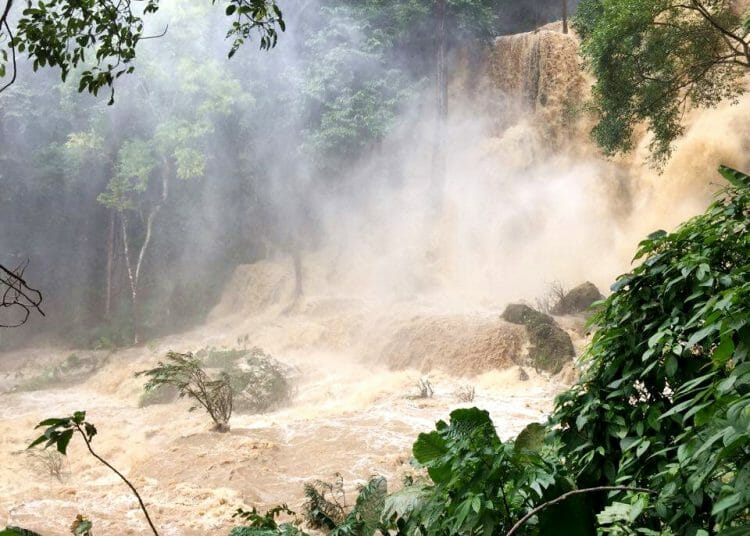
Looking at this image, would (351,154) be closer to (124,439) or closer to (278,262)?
(278,262)

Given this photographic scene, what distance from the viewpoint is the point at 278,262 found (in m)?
Result: 21.7

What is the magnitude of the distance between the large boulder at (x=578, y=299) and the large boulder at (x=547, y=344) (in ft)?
5.37

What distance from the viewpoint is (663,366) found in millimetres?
2104

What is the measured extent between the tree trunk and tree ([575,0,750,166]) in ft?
28.3

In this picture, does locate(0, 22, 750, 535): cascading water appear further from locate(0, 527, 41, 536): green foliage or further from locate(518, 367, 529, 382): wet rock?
locate(0, 527, 41, 536): green foliage

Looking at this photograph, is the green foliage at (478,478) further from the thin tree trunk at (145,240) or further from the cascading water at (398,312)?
the thin tree trunk at (145,240)

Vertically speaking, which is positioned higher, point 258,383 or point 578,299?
point 578,299

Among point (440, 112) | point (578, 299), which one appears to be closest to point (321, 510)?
point (578, 299)

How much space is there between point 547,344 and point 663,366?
9384 millimetres

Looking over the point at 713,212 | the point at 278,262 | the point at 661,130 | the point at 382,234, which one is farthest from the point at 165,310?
the point at 713,212

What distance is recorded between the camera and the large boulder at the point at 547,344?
11031 millimetres

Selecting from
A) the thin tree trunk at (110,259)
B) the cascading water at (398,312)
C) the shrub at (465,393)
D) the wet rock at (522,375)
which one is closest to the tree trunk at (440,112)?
the cascading water at (398,312)

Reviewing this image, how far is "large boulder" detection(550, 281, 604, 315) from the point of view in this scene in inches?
517

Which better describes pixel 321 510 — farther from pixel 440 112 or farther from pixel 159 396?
pixel 440 112
